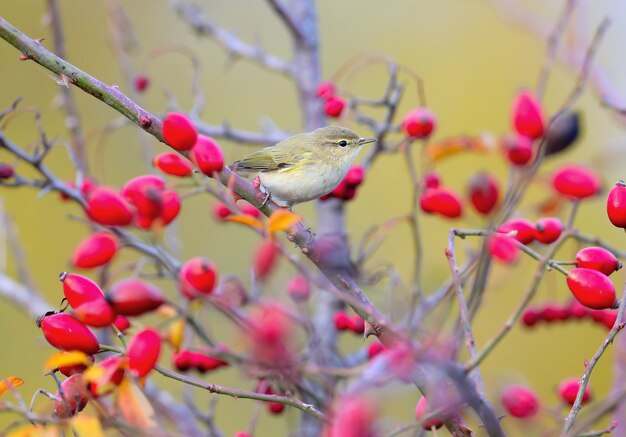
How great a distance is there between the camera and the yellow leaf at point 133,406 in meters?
0.92

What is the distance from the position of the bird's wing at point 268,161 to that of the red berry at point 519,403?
1.11m

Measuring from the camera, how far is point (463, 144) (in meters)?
1.89

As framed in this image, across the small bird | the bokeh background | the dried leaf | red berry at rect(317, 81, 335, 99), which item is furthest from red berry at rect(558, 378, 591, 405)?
the bokeh background

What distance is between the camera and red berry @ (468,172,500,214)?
1.33 m

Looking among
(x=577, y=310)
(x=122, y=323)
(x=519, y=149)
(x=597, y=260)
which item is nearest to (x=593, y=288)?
(x=597, y=260)

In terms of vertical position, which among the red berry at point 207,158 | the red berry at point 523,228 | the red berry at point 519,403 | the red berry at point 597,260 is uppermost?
the red berry at point 207,158

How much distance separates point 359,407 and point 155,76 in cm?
510

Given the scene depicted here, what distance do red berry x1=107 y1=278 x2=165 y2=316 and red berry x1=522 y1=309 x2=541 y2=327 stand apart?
54.2 inches

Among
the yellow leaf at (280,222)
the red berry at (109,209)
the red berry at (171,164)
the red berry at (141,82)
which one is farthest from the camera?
the red berry at (141,82)

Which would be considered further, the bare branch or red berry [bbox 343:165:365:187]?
the bare branch

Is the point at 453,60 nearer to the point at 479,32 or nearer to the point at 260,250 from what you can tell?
the point at 479,32

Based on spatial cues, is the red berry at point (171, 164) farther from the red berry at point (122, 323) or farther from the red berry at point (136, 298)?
the red berry at point (136, 298)

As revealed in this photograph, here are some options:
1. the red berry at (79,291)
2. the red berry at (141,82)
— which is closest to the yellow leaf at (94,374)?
the red berry at (79,291)

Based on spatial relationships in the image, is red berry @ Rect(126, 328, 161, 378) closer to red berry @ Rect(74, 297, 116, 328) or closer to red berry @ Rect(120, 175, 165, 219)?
red berry @ Rect(74, 297, 116, 328)
